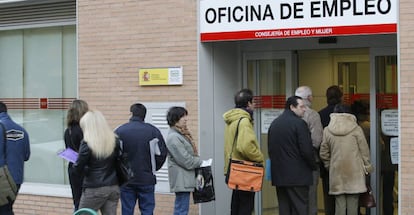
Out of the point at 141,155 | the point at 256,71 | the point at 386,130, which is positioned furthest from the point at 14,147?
the point at 386,130

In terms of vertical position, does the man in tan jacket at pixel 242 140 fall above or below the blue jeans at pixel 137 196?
above

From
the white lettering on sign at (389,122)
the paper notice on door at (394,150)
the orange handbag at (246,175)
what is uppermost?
the white lettering on sign at (389,122)

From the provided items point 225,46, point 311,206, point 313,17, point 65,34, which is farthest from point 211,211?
point 65,34

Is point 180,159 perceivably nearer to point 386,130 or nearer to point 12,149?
point 12,149

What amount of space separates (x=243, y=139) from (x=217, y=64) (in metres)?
2.11

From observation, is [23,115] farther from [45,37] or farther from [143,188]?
[143,188]

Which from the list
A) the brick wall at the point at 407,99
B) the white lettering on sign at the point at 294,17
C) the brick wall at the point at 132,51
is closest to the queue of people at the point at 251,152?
the brick wall at the point at 407,99

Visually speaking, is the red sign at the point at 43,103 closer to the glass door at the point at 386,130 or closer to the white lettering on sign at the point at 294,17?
the white lettering on sign at the point at 294,17

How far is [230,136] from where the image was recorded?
8.62 metres

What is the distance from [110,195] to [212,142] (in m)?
2.82

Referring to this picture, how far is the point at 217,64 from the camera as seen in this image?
10195 mm

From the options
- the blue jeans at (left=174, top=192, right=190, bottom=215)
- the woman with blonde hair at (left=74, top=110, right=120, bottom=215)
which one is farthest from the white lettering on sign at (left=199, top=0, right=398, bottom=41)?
the woman with blonde hair at (left=74, top=110, right=120, bottom=215)

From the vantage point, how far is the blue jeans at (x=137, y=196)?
28.4 ft

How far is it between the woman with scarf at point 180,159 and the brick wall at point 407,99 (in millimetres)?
2528
